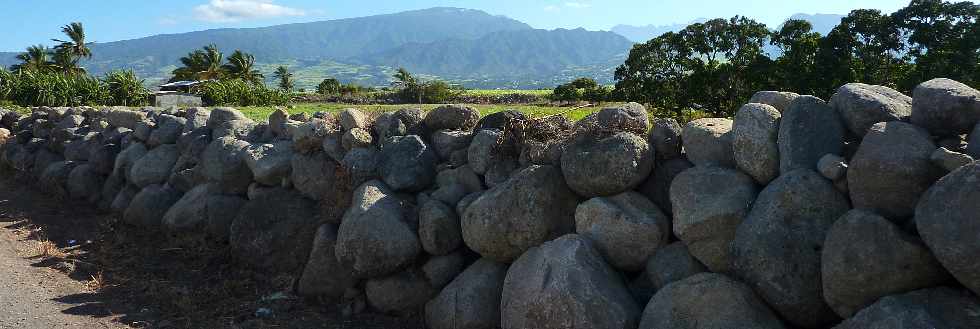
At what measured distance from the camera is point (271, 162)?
9.98 metres

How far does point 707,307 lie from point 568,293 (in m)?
1.08

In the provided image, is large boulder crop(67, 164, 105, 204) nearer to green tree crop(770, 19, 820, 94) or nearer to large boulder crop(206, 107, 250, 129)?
large boulder crop(206, 107, 250, 129)

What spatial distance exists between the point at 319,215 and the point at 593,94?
65.0 m

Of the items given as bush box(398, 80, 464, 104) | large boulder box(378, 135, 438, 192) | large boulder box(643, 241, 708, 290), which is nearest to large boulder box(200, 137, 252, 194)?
large boulder box(378, 135, 438, 192)

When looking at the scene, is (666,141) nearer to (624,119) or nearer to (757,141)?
(624,119)

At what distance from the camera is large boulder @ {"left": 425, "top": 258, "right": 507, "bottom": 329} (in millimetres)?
6766

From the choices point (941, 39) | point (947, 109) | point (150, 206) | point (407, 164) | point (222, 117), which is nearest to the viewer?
point (947, 109)

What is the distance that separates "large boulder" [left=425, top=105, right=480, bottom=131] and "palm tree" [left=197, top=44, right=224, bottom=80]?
3164 inches

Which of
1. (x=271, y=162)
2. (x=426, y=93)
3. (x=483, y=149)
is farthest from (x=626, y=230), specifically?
(x=426, y=93)

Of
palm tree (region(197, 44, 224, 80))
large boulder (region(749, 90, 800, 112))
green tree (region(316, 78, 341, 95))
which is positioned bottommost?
green tree (region(316, 78, 341, 95))

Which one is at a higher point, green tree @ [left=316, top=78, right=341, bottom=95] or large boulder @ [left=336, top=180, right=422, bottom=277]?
large boulder @ [left=336, top=180, right=422, bottom=277]

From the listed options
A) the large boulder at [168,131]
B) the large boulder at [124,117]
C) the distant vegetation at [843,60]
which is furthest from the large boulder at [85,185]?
the distant vegetation at [843,60]

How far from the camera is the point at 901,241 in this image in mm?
4203

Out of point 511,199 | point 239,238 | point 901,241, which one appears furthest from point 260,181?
point 901,241
